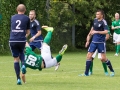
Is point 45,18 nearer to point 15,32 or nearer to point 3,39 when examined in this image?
point 3,39

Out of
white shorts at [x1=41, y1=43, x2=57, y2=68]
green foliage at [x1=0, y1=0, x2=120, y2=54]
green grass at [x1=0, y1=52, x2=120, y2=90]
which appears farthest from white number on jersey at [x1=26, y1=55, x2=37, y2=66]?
green foliage at [x1=0, y1=0, x2=120, y2=54]

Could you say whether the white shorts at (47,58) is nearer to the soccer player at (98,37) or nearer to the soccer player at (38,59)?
the soccer player at (38,59)

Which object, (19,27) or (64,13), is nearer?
(19,27)

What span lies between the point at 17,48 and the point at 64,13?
19349 mm

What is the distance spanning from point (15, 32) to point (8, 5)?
17059 mm

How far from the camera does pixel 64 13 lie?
1313 inches

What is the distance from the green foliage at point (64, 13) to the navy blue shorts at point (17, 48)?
16540 millimetres

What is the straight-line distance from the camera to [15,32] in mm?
14062

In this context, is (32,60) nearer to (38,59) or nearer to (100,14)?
(38,59)

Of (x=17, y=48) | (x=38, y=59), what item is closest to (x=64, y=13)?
(x=38, y=59)

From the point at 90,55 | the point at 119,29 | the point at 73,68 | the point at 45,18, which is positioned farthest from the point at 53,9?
the point at 90,55

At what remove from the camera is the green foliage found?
31.6 meters

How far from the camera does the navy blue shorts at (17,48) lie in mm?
14031

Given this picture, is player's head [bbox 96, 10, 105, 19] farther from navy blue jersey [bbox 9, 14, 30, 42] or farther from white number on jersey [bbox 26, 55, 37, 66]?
navy blue jersey [bbox 9, 14, 30, 42]
